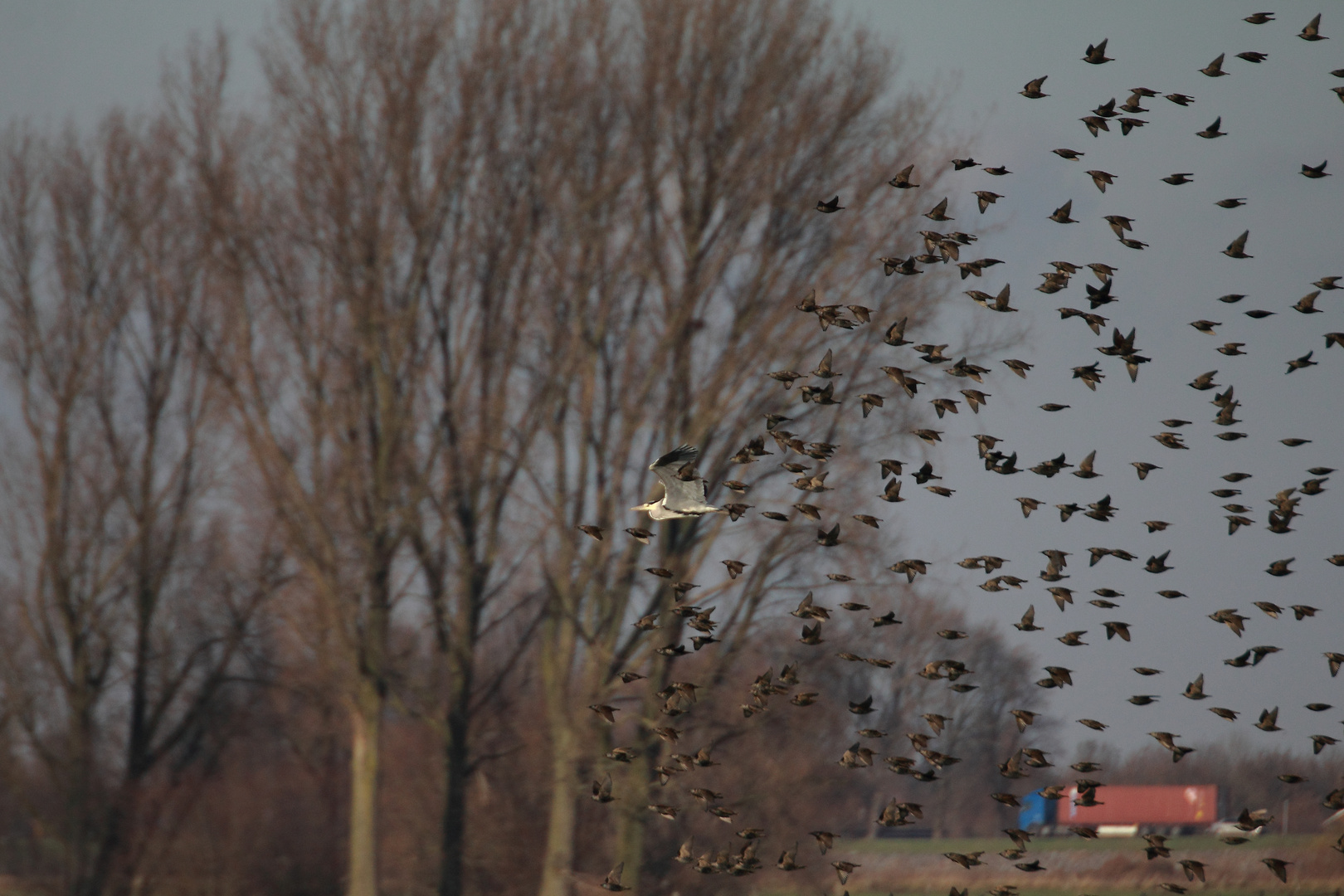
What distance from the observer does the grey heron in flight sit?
10648 mm

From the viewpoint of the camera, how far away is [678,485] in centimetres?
1126

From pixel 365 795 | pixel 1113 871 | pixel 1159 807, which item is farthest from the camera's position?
pixel 1159 807

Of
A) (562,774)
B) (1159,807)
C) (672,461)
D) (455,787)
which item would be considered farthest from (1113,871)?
(1159,807)

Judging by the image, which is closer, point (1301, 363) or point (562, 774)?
point (1301, 363)

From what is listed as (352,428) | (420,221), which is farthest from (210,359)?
(420,221)

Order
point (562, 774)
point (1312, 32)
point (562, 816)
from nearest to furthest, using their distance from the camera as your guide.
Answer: point (1312, 32), point (562, 774), point (562, 816)

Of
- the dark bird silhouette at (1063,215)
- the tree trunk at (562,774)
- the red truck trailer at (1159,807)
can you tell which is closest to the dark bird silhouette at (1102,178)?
the dark bird silhouette at (1063,215)

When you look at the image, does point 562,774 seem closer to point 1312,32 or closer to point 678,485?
point 678,485

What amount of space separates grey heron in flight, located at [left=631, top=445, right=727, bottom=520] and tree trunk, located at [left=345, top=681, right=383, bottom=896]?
7814 millimetres

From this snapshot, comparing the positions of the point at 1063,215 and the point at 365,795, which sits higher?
the point at 1063,215

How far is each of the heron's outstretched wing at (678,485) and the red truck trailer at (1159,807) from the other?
2320 inches

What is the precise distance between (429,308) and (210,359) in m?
2.99

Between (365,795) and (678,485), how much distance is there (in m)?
8.53

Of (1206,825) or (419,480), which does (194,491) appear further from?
(1206,825)
